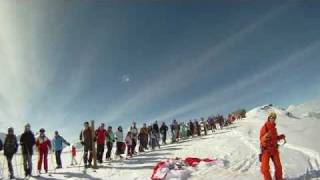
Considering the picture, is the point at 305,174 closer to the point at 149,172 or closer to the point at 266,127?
the point at 266,127

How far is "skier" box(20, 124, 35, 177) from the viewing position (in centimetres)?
1891

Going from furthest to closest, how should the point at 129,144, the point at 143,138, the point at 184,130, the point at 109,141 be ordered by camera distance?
1. the point at 184,130
2. the point at 143,138
3. the point at 129,144
4. the point at 109,141

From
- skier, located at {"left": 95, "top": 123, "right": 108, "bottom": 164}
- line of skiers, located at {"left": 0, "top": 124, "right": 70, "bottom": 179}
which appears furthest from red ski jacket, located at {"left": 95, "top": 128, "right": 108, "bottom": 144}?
line of skiers, located at {"left": 0, "top": 124, "right": 70, "bottom": 179}

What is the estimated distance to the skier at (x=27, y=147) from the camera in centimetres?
1891

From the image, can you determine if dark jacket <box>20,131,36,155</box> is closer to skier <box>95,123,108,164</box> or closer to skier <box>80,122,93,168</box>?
skier <box>80,122,93,168</box>

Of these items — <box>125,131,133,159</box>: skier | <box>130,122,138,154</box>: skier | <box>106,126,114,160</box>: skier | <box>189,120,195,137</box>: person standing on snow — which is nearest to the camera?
<box>106,126,114,160</box>: skier

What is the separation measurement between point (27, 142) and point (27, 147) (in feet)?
0.72

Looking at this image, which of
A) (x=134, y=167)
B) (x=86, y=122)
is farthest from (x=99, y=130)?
(x=134, y=167)

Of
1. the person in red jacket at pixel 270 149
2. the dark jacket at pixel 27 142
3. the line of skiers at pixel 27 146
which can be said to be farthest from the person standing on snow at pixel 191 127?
the person in red jacket at pixel 270 149

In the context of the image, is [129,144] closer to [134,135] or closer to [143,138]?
[134,135]

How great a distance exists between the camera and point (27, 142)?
63.3 ft

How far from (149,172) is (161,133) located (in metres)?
16.5

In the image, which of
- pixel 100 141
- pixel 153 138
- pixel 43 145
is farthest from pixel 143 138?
pixel 43 145

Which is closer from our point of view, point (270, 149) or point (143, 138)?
point (270, 149)
